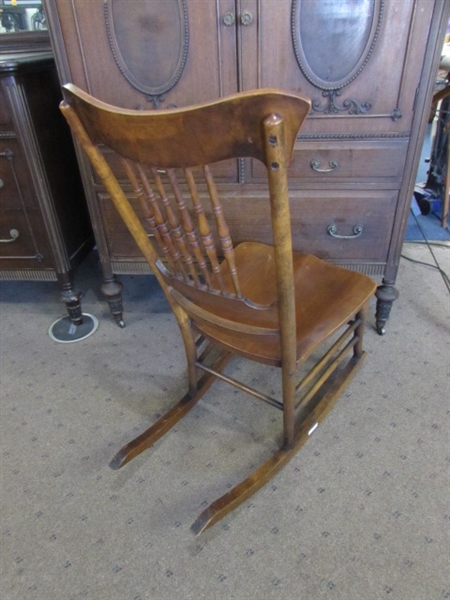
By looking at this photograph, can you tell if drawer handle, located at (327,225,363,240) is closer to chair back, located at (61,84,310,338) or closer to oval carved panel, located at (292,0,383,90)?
oval carved panel, located at (292,0,383,90)

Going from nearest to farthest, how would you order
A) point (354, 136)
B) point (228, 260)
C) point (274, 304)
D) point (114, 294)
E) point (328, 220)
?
point (228, 260) < point (274, 304) < point (354, 136) < point (328, 220) < point (114, 294)

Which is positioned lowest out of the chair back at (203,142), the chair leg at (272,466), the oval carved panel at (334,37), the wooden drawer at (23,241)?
the chair leg at (272,466)

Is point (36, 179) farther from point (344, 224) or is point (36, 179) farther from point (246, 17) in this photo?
point (344, 224)

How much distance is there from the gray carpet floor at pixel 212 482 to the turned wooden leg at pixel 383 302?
2.1 inches

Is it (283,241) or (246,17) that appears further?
(246,17)

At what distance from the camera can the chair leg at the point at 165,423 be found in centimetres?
117

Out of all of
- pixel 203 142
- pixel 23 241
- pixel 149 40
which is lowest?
pixel 23 241

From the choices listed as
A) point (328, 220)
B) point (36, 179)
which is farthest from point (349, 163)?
point (36, 179)

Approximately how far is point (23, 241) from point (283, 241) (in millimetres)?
1198

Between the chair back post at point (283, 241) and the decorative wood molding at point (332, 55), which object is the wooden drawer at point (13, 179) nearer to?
the decorative wood molding at point (332, 55)

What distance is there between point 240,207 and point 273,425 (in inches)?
26.6

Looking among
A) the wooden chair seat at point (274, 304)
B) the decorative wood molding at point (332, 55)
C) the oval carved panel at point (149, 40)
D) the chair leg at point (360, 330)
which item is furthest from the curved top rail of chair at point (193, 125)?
the chair leg at point (360, 330)

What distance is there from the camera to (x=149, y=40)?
1172 mm

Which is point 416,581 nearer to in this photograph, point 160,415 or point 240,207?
point 160,415
